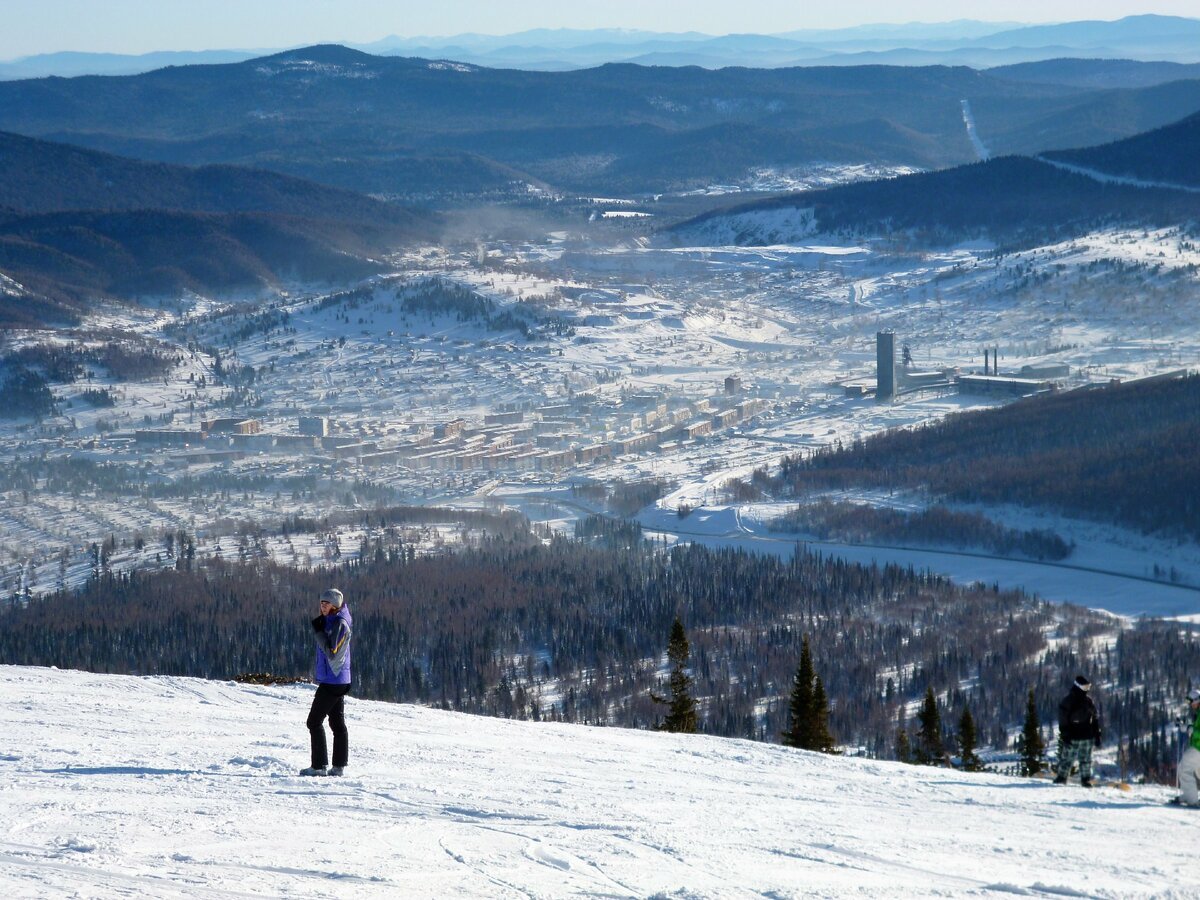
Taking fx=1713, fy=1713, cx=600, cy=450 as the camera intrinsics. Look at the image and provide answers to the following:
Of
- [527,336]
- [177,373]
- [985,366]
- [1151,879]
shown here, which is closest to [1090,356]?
[985,366]

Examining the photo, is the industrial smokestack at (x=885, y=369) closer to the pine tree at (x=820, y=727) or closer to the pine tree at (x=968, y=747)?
the pine tree at (x=968, y=747)

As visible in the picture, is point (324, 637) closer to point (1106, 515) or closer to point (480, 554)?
point (480, 554)

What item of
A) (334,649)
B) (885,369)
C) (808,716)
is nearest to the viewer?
(334,649)

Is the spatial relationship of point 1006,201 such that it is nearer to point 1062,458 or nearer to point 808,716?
point 1062,458

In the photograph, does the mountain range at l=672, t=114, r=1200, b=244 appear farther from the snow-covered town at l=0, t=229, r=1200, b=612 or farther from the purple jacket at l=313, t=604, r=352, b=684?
the purple jacket at l=313, t=604, r=352, b=684

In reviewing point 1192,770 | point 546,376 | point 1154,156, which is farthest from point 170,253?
point 1192,770

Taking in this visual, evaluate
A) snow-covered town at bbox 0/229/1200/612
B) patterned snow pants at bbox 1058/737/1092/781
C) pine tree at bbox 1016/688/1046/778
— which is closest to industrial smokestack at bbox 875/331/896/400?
snow-covered town at bbox 0/229/1200/612
